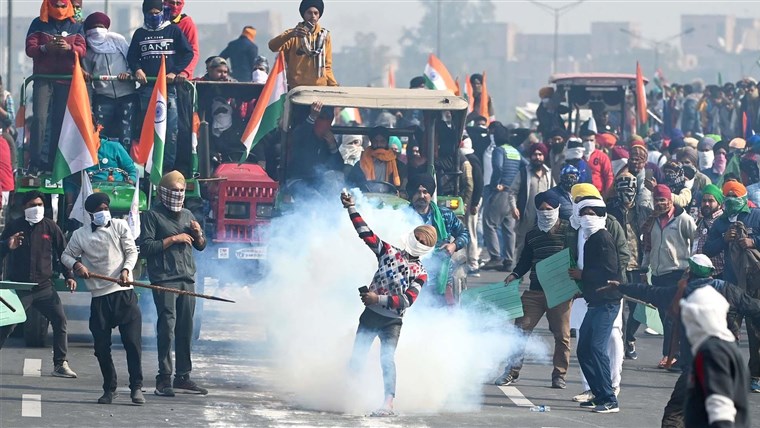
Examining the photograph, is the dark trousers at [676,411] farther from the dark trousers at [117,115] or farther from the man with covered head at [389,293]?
the dark trousers at [117,115]

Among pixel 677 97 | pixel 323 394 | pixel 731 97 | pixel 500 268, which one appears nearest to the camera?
pixel 323 394

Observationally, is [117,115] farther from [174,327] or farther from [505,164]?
[505,164]

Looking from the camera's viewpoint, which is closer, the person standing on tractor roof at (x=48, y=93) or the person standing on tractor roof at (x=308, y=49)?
the person standing on tractor roof at (x=48, y=93)

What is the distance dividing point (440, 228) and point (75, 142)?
137 inches

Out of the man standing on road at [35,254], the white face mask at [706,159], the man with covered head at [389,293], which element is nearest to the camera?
the man with covered head at [389,293]

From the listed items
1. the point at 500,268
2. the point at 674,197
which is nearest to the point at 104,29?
the point at 674,197

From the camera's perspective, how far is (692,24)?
584ft

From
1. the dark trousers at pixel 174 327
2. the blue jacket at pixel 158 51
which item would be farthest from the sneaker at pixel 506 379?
the blue jacket at pixel 158 51

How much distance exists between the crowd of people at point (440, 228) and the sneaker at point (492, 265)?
0.15ft

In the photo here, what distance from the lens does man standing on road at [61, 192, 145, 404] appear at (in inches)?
522

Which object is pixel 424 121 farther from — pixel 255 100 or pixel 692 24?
pixel 692 24

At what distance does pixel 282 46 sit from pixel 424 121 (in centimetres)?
188

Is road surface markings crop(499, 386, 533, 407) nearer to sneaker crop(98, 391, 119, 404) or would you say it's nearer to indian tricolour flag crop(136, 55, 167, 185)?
sneaker crop(98, 391, 119, 404)

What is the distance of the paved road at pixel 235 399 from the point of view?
41.7 feet
